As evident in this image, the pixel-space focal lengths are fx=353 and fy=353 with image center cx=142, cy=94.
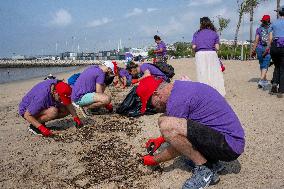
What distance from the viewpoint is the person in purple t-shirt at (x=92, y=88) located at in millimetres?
7090

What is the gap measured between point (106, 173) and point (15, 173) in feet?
4.01

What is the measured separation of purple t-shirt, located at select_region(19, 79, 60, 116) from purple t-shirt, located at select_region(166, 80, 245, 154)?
2.97 metres

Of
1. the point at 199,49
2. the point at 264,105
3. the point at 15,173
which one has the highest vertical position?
the point at 199,49

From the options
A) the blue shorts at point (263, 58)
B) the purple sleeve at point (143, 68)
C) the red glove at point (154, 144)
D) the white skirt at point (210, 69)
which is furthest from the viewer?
the blue shorts at point (263, 58)

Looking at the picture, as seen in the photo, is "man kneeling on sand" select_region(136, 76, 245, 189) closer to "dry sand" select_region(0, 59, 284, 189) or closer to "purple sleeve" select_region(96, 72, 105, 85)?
"dry sand" select_region(0, 59, 284, 189)

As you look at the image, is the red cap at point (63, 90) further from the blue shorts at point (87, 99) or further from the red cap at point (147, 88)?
the red cap at point (147, 88)

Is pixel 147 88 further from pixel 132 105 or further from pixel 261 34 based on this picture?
pixel 261 34

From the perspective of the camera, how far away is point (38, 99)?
5.81 m

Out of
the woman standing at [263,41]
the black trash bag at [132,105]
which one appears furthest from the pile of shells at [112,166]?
the woman standing at [263,41]

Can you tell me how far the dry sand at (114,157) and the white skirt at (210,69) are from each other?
A: 73 centimetres

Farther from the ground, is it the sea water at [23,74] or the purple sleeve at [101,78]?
the purple sleeve at [101,78]

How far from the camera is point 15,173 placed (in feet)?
14.8

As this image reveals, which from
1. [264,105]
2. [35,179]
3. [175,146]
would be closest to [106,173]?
[35,179]

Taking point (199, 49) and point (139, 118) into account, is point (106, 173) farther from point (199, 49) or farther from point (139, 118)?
point (199, 49)
